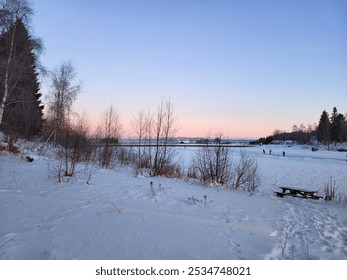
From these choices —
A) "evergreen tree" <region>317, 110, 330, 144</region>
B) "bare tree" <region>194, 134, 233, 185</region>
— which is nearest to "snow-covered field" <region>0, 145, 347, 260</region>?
"bare tree" <region>194, 134, 233, 185</region>

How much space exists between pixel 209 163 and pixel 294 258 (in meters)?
9.27

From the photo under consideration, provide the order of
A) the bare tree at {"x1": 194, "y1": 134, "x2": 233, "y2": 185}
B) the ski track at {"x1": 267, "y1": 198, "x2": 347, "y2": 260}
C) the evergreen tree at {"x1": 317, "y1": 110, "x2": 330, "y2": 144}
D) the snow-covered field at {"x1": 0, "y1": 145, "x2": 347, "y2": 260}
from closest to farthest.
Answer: the snow-covered field at {"x1": 0, "y1": 145, "x2": 347, "y2": 260}
the ski track at {"x1": 267, "y1": 198, "x2": 347, "y2": 260}
the bare tree at {"x1": 194, "y1": 134, "x2": 233, "y2": 185}
the evergreen tree at {"x1": 317, "y1": 110, "x2": 330, "y2": 144}

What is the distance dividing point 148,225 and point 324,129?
68.9 metres

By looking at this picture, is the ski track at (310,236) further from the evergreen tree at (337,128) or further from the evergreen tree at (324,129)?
the evergreen tree at (337,128)

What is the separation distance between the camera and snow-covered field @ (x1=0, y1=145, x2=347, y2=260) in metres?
3.58

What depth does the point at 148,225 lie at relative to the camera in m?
4.62

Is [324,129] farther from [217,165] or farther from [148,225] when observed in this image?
→ [148,225]

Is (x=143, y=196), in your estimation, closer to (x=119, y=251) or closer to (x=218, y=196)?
(x=218, y=196)

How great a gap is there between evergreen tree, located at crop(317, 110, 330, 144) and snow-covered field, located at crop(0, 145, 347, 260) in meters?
61.9

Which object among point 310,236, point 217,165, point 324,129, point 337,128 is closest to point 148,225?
point 310,236

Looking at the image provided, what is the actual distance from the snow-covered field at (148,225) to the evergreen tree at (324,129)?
6195 centimetres

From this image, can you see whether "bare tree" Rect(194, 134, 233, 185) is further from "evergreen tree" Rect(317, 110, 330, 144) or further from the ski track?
"evergreen tree" Rect(317, 110, 330, 144)

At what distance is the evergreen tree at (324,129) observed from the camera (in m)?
59.7
